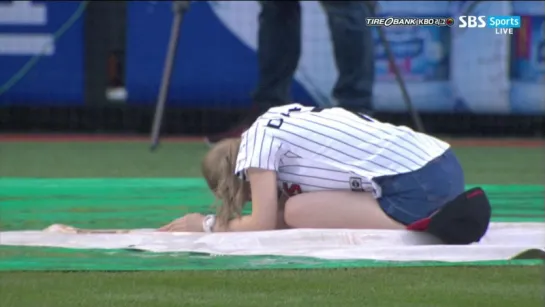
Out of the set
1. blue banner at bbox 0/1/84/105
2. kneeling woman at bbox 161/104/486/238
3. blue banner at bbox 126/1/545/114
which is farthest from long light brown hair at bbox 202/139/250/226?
blue banner at bbox 0/1/84/105

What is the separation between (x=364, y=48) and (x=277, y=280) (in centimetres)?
343

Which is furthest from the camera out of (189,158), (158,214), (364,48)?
(189,158)


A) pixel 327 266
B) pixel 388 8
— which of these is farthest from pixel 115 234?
pixel 388 8

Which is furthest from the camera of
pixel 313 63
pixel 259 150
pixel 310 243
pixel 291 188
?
pixel 313 63

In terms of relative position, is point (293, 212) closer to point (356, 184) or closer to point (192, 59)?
point (356, 184)

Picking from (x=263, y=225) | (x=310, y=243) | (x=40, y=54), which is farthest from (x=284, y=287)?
(x=40, y=54)

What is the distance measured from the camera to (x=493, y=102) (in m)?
8.83

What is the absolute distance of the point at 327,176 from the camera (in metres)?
4.06

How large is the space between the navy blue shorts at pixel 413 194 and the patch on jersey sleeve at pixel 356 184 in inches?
2.3

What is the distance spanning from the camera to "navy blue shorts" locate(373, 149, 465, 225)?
3.96 metres

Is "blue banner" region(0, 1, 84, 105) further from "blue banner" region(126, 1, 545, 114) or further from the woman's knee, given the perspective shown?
the woman's knee

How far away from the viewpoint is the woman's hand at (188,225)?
4102 mm

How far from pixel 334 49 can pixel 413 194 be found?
8.65ft

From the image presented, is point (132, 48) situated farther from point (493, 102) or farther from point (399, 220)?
point (399, 220)
